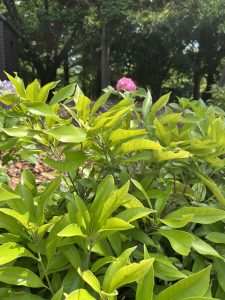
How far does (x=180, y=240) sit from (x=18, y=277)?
42 cm

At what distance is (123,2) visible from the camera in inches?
559

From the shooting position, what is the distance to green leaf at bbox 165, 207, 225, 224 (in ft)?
3.74

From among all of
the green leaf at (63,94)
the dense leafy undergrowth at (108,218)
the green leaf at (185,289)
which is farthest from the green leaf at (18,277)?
the green leaf at (63,94)

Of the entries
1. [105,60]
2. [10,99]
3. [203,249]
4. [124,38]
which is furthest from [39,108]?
[124,38]

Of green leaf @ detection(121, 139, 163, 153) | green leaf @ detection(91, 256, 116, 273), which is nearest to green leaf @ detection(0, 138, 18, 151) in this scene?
green leaf @ detection(121, 139, 163, 153)

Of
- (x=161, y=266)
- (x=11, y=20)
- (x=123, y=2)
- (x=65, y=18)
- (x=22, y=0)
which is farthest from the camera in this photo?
(x=22, y=0)

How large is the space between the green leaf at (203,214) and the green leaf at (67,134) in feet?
1.14

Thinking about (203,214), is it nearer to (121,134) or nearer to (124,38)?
(121,134)

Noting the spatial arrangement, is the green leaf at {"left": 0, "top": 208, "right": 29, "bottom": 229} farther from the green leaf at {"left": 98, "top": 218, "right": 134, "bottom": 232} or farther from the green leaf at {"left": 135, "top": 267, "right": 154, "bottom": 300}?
the green leaf at {"left": 135, "top": 267, "right": 154, "bottom": 300}

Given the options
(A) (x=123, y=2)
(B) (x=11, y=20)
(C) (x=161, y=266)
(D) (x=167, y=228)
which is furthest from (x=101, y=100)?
(B) (x=11, y=20)

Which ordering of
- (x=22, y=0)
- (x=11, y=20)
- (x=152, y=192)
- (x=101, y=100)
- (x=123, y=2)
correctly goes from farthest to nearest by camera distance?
(x=22, y=0)
(x=11, y=20)
(x=123, y=2)
(x=101, y=100)
(x=152, y=192)

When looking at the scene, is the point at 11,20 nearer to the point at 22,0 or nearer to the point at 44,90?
the point at 22,0

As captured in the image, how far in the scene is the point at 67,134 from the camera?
3.54 ft

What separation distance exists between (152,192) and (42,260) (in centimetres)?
39
